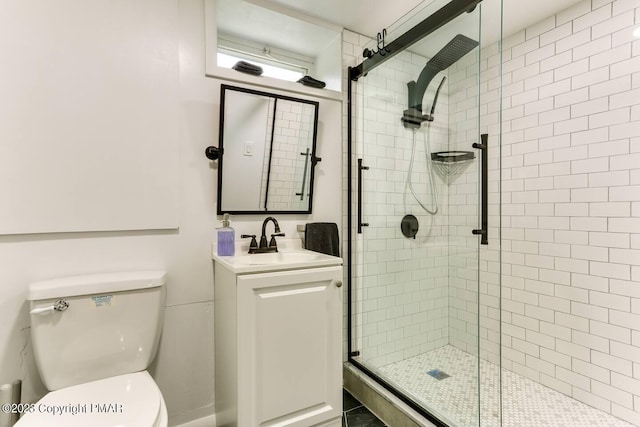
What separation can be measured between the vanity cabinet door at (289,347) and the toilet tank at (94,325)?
44 centimetres

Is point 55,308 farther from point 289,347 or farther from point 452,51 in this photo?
point 452,51

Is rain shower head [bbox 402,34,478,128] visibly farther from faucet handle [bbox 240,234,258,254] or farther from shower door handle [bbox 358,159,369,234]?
faucet handle [bbox 240,234,258,254]

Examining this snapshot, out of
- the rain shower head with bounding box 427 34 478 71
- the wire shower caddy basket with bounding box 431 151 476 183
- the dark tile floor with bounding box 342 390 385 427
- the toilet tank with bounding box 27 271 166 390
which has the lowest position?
the dark tile floor with bounding box 342 390 385 427

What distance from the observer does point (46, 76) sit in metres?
1.22

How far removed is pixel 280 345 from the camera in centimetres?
124

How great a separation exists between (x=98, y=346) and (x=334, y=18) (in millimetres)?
2124

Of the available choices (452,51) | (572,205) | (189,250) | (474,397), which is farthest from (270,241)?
(572,205)

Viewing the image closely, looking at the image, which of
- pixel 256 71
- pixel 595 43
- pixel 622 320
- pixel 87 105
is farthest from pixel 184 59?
pixel 622 320

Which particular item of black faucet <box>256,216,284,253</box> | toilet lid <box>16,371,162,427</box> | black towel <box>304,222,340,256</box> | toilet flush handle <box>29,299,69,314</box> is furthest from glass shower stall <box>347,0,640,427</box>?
toilet flush handle <box>29,299,69,314</box>

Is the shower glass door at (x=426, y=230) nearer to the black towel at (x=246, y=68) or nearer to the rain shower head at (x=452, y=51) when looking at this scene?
the rain shower head at (x=452, y=51)

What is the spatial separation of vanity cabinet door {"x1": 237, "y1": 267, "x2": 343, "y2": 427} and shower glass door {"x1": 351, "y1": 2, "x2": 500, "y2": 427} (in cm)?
55

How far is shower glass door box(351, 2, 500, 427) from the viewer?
1466 mm

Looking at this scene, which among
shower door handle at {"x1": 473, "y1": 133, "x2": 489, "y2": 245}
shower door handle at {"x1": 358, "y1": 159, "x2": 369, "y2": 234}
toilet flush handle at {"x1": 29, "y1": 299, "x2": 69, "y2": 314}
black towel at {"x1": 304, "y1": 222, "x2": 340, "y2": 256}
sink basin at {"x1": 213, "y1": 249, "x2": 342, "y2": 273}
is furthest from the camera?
shower door handle at {"x1": 358, "y1": 159, "x2": 369, "y2": 234}

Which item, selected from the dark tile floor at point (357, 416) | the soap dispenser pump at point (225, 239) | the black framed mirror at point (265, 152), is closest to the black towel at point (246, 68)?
the black framed mirror at point (265, 152)
